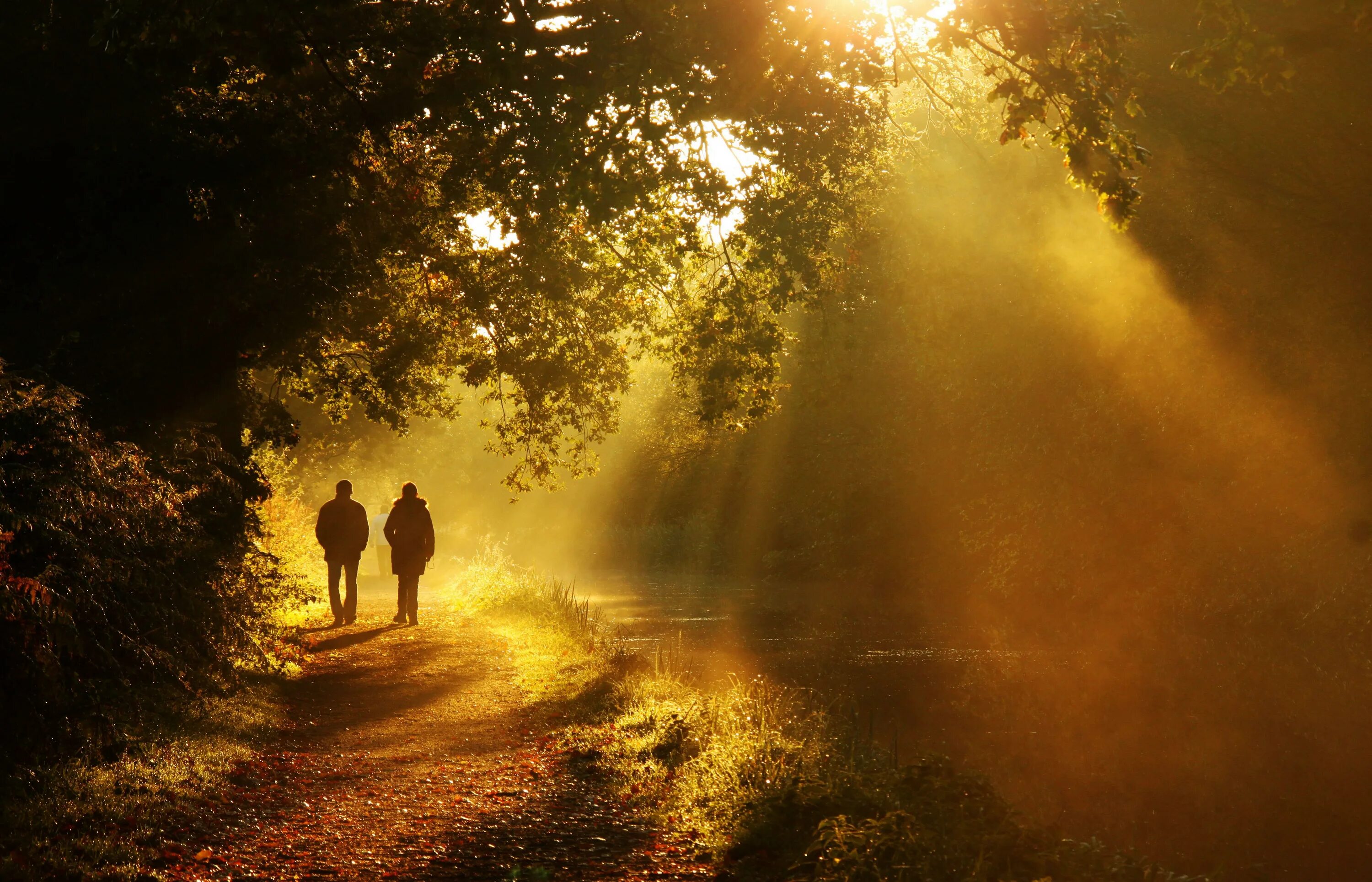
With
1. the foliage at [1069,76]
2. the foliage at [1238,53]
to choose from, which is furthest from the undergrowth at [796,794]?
the foliage at [1238,53]

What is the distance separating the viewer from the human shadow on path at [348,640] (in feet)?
45.3

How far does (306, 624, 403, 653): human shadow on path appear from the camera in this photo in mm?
13812

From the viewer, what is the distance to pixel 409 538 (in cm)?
1641

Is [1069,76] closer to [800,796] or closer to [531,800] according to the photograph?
[800,796]

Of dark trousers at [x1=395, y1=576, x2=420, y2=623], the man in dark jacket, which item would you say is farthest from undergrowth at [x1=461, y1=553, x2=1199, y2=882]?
dark trousers at [x1=395, y1=576, x2=420, y2=623]

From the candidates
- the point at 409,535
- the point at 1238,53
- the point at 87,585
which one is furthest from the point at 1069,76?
the point at 409,535

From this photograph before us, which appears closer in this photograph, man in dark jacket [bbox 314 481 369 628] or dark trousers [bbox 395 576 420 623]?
man in dark jacket [bbox 314 481 369 628]

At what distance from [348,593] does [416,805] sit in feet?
35.5

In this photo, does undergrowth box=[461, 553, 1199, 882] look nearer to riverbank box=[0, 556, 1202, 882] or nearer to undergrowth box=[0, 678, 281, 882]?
riverbank box=[0, 556, 1202, 882]

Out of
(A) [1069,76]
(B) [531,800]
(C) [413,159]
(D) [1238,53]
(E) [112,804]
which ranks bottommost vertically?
(B) [531,800]

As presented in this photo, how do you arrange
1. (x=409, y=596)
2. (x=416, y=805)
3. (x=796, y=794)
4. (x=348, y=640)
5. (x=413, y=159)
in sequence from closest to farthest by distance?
(x=796, y=794) → (x=416, y=805) → (x=413, y=159) → (x=348, y=640) → (x=409, y=596)

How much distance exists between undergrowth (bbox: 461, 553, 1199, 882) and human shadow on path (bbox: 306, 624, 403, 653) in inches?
166

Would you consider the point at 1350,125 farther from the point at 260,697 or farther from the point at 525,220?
the point at 260,697

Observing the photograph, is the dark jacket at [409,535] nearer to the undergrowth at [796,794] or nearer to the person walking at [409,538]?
the person walking at [409,538]
